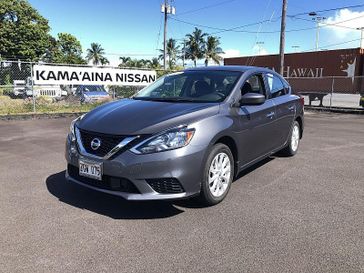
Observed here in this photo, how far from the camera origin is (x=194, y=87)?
5.14 metres

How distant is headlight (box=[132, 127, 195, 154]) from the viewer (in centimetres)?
380

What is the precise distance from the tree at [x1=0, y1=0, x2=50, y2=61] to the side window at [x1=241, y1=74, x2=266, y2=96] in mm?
52659

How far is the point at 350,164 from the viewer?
6430 mm

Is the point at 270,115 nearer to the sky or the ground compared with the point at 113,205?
nearer to the sky

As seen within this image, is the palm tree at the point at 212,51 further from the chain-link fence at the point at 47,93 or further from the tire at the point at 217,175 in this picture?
the tire at the point at 217,175

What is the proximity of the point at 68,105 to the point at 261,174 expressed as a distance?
37.0ft

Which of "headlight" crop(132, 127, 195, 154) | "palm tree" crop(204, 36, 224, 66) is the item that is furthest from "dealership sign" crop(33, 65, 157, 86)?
"palm tree" crop(204, 36, 224, 66)

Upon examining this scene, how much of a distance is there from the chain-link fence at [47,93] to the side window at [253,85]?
9.86 meters

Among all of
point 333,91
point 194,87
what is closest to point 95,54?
point 333,91

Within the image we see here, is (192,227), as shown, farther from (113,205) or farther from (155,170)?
(113,205)

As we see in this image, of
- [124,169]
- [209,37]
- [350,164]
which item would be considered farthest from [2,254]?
[209,37]

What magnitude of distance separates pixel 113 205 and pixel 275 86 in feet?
10.7

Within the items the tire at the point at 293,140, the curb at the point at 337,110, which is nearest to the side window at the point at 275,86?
the tire at the point at 293,140

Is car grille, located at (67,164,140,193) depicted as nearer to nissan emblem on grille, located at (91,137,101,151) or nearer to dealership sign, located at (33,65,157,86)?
nissan emblem on grille, located at (91,137,101,151)
